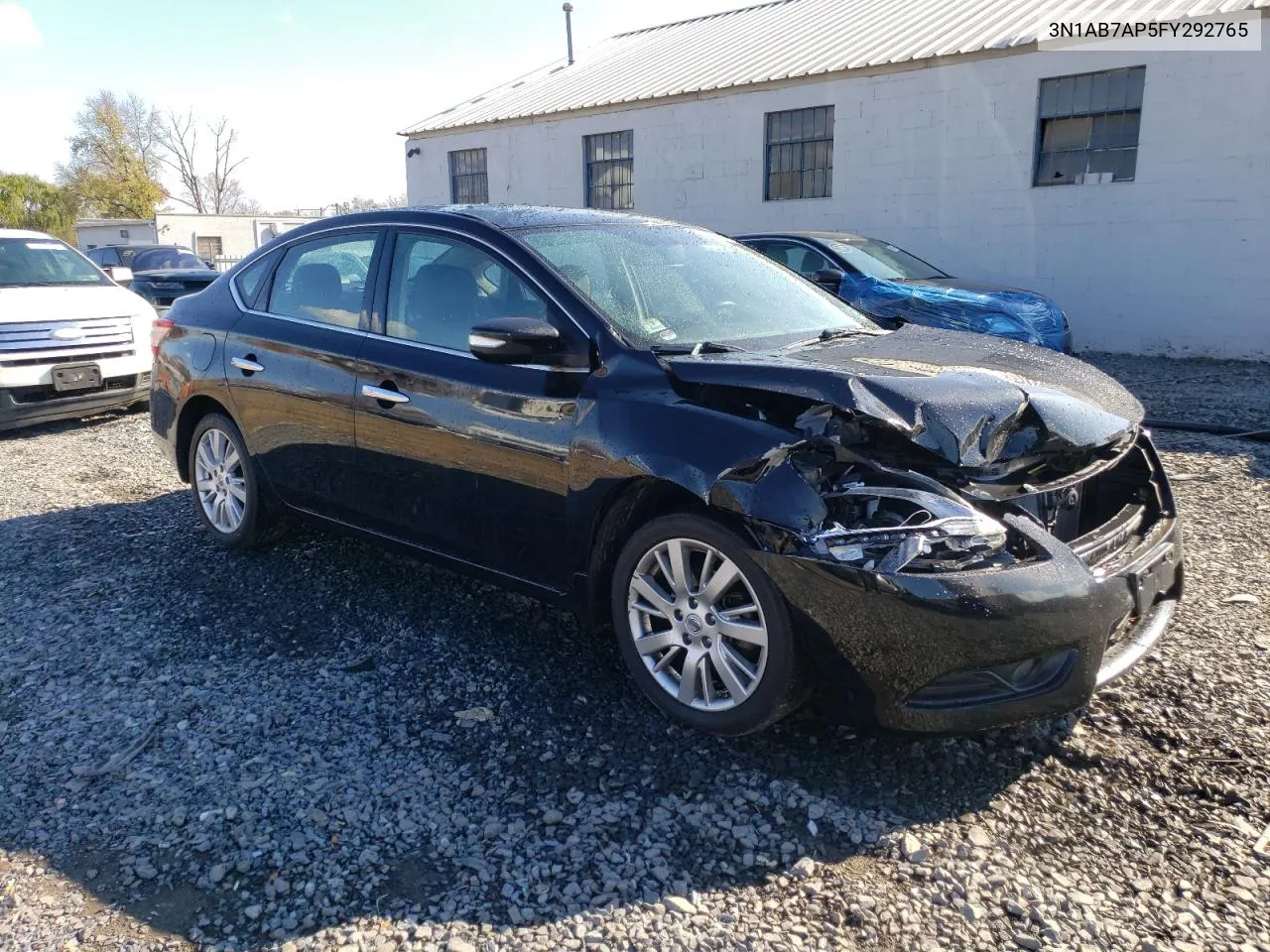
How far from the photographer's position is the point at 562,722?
3.30 meters

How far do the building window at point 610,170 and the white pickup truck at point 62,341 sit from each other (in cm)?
1079

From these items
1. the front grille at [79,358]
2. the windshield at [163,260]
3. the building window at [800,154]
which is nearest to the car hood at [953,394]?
the front grille at [79,358]

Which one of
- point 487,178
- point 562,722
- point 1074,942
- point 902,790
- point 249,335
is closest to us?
point 1074,942

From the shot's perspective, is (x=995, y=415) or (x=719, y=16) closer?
(x=995, y=415)

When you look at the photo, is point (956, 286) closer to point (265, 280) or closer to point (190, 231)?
point (265, 280)

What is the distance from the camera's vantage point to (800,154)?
15570 millimetres

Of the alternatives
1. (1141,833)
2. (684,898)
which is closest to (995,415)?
(1141,833)

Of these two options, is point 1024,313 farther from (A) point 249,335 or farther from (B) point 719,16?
(B) point 719,16

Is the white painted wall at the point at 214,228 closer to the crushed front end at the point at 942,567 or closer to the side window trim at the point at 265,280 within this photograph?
the side window trim at the point at 265,280

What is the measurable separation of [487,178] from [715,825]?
64.9ft

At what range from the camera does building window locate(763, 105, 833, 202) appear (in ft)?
49.8

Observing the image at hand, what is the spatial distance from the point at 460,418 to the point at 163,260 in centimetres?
1799

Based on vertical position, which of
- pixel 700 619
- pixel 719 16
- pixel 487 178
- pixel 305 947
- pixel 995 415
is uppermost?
pixel 719 16

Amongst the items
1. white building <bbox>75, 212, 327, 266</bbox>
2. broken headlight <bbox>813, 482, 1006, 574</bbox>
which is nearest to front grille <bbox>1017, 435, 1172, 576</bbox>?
broken headlight <bbox>813, 482, 1006, 574</bbox>
